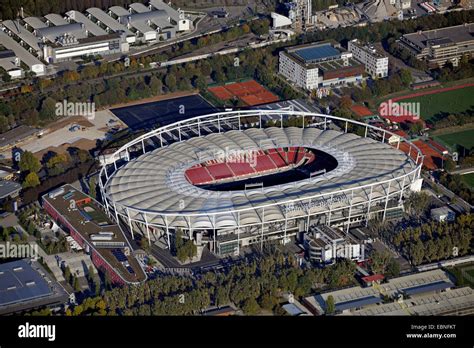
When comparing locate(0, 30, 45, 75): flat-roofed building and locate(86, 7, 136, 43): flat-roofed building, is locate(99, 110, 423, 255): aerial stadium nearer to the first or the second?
locate(0, 30, 45, 75): flat-roofed building

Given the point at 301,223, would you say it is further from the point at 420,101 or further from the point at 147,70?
the point at 147,70

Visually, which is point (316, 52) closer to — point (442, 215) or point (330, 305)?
point (442, 215)

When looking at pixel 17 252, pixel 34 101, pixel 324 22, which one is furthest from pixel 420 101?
pixel 17 252

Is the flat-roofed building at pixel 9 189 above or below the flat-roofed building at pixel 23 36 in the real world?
below

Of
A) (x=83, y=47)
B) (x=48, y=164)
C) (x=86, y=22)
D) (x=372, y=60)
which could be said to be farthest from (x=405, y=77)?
(x=86, y=22)

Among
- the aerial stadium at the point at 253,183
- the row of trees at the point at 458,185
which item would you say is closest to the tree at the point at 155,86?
the aerial stadium at the point at 253,183

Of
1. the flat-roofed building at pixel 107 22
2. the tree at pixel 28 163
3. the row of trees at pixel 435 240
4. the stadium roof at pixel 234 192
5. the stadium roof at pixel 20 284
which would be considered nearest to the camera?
the stadium roof at pixel 20 284

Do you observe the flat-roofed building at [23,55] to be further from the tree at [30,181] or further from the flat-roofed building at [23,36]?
the tree at [30,181]
